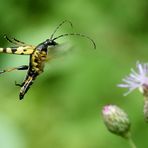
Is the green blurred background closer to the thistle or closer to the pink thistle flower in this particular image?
the thistle

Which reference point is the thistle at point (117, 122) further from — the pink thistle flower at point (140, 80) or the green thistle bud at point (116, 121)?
the pink thistle flower at point (140, 80)

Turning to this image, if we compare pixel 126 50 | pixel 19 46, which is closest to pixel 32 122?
pixel 126 50

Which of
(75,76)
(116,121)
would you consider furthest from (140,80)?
(75,76)

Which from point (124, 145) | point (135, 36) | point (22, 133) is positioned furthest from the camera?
point (135, 36)

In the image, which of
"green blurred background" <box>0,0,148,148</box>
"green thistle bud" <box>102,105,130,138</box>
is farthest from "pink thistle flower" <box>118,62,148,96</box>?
"green blurred background" <box>0,0,148,148</box>

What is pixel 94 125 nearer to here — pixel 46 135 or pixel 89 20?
pixel 46 135

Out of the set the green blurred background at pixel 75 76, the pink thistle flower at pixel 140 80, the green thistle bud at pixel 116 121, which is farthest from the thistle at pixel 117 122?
the green blurred background at pixel 75 76
